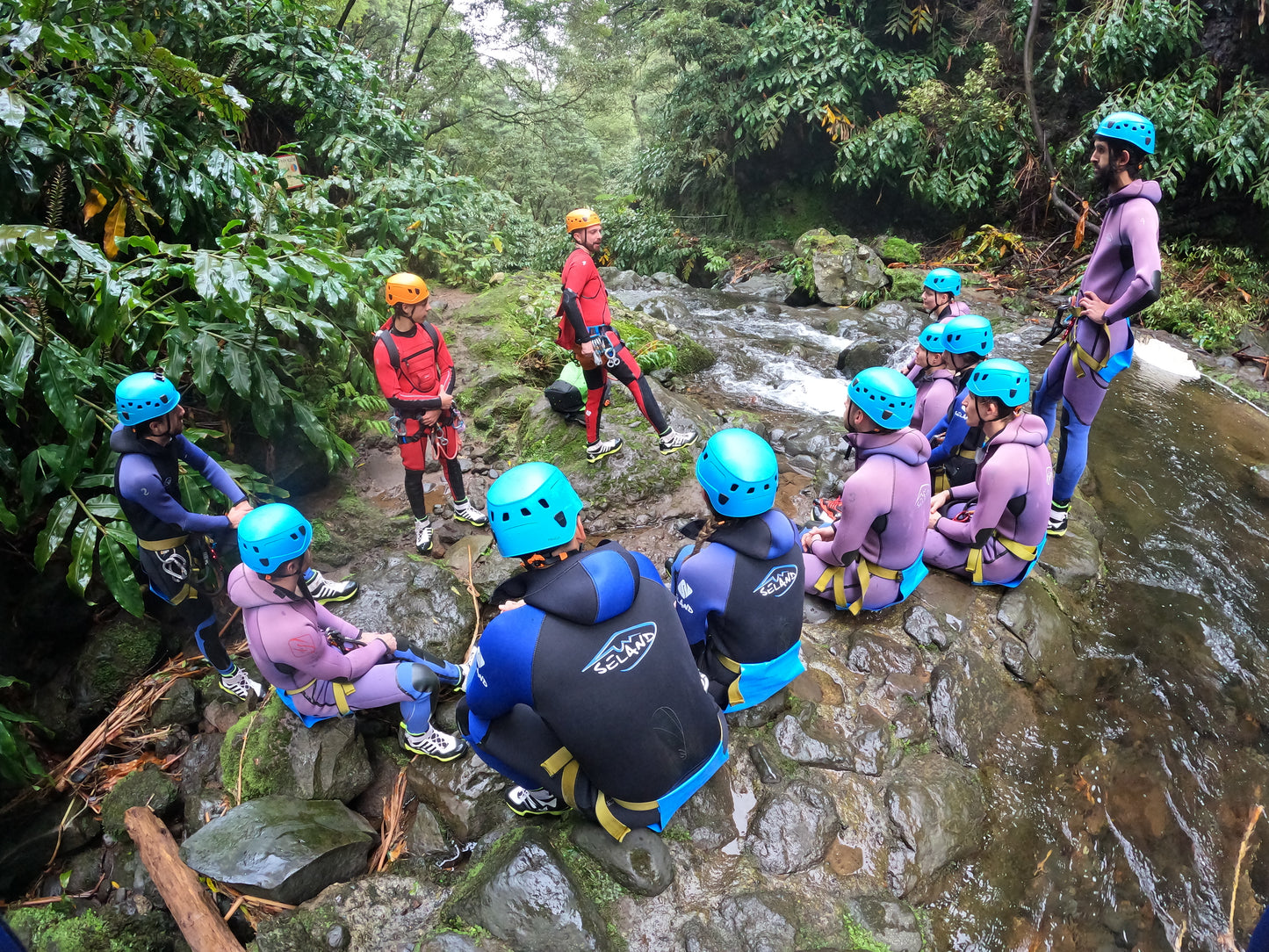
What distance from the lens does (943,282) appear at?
532 cm

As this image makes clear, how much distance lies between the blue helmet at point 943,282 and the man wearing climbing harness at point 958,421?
1.71 feet

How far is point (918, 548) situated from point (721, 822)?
74.6 inches

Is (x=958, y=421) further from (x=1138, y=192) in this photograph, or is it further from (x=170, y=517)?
(x=170, y=517)

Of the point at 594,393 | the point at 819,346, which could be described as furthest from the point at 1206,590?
the point at 819,346

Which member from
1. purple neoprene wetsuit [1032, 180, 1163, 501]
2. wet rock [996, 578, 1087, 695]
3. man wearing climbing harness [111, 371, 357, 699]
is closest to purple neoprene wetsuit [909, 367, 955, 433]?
purple neoprene wetsuit [1032, 180, 1163, 501]

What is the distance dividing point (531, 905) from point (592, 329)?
13.6 feet

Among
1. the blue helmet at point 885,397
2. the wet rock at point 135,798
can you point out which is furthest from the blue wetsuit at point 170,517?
the blue helmet at point 885,397

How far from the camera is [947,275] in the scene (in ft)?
17.4

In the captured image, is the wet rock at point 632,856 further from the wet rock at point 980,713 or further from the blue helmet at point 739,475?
the wet rock at point 980,713

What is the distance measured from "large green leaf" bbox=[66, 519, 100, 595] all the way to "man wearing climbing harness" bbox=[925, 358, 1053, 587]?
17.4 ft

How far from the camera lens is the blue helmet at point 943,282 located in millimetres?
5285

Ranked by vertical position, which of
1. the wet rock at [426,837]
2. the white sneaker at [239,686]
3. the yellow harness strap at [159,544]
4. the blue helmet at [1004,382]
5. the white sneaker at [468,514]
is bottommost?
the white sneaker at [239,686]

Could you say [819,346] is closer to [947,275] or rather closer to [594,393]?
[947,275]

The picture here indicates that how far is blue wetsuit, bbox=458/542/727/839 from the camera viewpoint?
2201 millimetres
